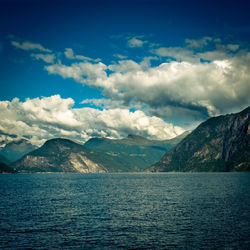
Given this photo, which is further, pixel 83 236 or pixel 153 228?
pixel 153 228

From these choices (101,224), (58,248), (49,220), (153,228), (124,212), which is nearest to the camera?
(58,248)

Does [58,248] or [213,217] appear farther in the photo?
[213,217]

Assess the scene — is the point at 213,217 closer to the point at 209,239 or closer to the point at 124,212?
the point at 209,239

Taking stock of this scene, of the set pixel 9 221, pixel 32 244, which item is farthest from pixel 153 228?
pixel 9 221

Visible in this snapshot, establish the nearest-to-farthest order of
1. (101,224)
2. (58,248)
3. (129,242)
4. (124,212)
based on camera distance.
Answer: (58,248) → (129,242) → (101,224) → (124,212)

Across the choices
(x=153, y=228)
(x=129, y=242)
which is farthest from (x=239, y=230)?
(x=129, y=242)

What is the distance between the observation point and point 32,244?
47250mm

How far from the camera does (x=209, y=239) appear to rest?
163 feet

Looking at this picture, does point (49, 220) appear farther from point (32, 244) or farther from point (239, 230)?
point (239, 230)

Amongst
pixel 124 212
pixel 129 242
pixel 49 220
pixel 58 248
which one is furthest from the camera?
pixel 124 212

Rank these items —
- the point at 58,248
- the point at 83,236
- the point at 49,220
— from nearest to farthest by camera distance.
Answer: the point at 58,248, the point at 83,236, the point at 49,220

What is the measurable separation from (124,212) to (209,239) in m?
34.2

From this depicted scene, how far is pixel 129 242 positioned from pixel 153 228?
38.7ft

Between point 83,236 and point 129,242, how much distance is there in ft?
33.7
